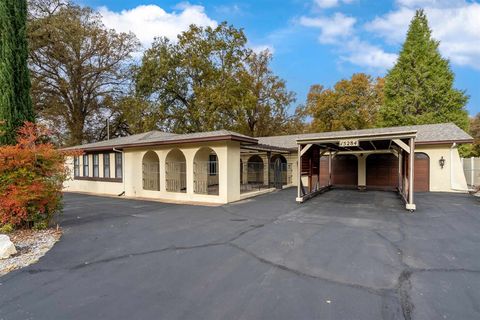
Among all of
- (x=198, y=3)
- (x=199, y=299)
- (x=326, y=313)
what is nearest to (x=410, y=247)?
(x=326, y=313)

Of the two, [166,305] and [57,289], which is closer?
[166,305]

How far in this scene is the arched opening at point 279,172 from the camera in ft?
51.8

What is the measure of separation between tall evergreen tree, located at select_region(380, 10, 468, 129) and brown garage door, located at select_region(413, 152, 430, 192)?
10.7 metres

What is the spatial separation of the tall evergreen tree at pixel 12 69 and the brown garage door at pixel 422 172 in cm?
1667

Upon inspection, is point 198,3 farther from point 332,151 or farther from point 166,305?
point 166,305

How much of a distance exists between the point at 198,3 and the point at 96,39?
37.6 feet

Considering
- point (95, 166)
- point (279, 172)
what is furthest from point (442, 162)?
point (95, 166)

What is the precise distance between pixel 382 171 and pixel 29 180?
15.8 metres

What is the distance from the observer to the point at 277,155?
58.5 feet

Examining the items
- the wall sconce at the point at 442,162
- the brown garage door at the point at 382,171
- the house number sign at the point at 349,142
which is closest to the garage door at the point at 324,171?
the brown garage door at the point at 382,171

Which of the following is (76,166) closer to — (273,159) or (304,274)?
(273,159)

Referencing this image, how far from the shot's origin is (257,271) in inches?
153

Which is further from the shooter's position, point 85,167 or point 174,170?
point 85,167

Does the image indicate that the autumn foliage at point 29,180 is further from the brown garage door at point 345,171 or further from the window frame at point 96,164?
the brown garage door at point 345,171
